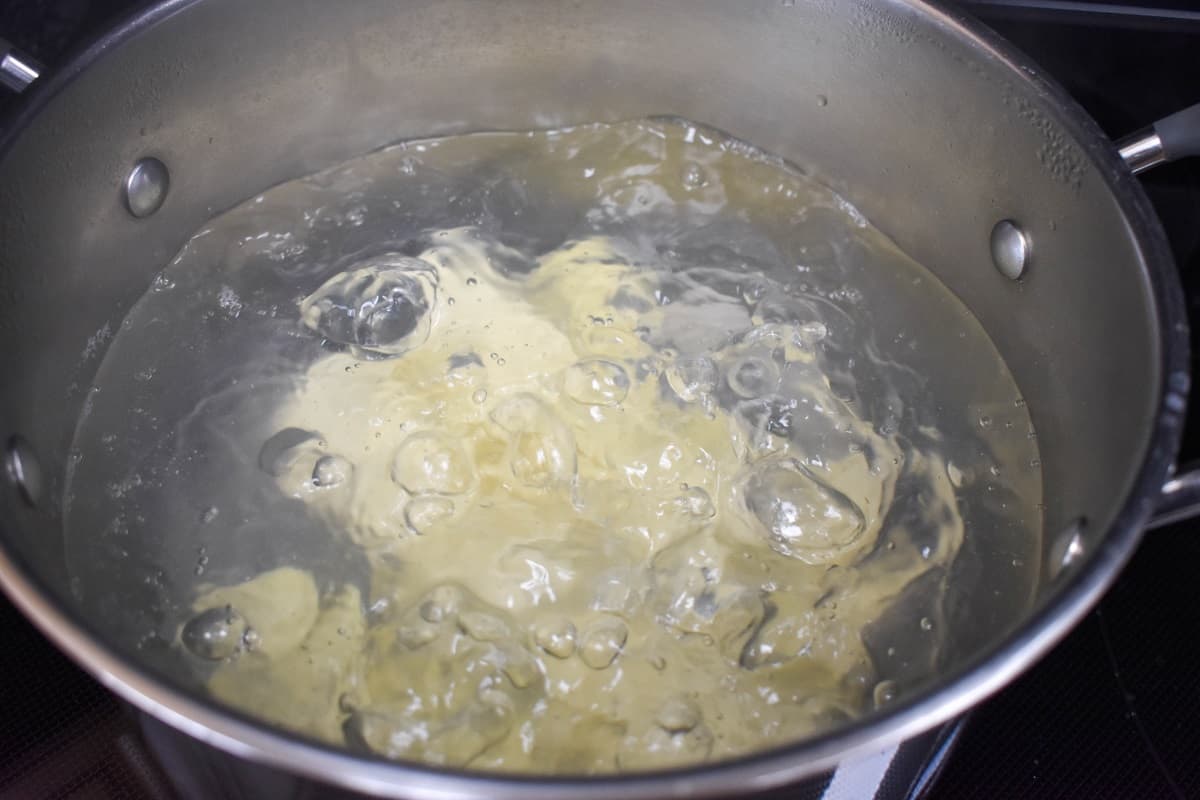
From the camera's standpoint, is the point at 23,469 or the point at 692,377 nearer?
the point at 23,469

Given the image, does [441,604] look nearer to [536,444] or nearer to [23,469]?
[536,444]

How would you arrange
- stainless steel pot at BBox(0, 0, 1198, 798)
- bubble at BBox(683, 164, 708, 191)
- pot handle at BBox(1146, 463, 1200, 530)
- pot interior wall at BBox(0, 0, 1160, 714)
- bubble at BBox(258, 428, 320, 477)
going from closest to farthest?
pot handle at BBox(1146, 463, 1200, 530) < stainless steel pot at BBox(0, 0, 1198, 798) < pot interior wall at BBox(0, 0, 1160, 714) < bubble at BBox(258, 428, 320, 477) < bubble at BBox(683, 164, 708, 191)

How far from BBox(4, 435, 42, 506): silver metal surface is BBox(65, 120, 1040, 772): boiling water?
2.9 inches

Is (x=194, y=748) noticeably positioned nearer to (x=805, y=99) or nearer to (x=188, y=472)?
(x=188, y=472)

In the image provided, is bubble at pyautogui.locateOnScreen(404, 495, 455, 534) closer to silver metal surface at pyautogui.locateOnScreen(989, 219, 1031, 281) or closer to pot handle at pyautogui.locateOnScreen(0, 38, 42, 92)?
pot handle at pyautogui.locateOnScreen(0, 38, 42, 92)

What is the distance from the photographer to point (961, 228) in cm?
115

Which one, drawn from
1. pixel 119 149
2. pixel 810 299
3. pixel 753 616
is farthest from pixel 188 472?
pixel 810 299

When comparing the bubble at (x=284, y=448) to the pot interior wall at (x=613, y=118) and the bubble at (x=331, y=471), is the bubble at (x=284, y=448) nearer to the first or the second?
the bubble at (x=331, y=471)

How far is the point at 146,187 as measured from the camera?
3.58 feet

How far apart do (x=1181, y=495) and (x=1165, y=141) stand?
382 millimetres

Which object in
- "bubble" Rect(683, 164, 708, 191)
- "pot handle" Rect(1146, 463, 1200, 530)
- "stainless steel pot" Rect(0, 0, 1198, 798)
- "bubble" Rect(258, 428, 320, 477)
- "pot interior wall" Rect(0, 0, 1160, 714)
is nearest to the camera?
"pot handle" Rect(1146, 463, 1200, 530)

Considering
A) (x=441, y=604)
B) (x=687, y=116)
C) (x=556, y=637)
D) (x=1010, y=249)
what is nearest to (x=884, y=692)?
(x=556, y=637)

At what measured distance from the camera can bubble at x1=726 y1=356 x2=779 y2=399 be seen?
3.62ft

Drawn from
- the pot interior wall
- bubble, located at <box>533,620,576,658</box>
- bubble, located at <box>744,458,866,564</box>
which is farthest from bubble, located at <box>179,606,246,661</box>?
bubble, located at <box>744,458,866,564</box>
